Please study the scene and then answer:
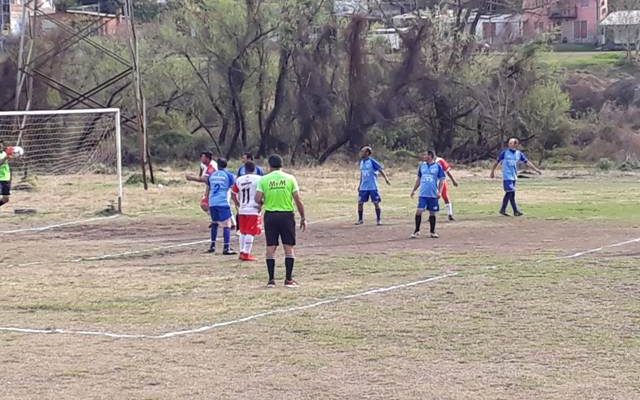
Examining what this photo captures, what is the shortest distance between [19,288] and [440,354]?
789 centimetres

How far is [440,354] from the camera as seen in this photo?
11.5 m

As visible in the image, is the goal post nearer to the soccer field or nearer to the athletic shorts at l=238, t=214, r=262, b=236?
the soccer field

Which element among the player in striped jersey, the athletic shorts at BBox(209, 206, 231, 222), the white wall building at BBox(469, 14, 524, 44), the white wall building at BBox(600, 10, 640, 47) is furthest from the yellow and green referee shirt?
the white wall building at BBox(600, 10, 640, 47)

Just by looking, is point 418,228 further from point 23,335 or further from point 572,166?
point 572,166

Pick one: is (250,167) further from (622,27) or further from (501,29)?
(622,27)

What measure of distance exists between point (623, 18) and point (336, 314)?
74.9 m

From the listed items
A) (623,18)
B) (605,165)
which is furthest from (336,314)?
(623,18)

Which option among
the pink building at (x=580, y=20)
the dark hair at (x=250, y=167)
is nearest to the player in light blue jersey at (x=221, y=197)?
the dark hair at (x=250, y=167)

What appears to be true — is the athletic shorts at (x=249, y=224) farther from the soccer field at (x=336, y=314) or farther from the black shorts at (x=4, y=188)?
the black shorts at (x=4, y=188)

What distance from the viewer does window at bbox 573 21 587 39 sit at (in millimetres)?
95250

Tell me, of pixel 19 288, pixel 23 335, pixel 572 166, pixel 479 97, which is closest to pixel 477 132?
pixel 479 97

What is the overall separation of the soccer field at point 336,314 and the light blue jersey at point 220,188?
1.02 m

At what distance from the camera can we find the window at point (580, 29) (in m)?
95.2

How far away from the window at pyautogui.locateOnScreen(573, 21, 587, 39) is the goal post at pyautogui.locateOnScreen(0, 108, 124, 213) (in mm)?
60656
